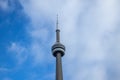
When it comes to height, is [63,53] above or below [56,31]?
below

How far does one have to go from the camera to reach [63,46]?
487 ft

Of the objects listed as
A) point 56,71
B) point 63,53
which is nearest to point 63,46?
point 63,53

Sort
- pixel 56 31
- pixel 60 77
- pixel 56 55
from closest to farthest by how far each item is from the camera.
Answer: pixel 60 77, pixel 56 55, pixel 56 31

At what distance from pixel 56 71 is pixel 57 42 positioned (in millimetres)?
19710

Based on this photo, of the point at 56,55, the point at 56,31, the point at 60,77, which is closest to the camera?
the point at 60,77

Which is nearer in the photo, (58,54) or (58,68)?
(58,68)

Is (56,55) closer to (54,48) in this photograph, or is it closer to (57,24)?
(54,48)

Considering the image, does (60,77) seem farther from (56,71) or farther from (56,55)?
(56,55)

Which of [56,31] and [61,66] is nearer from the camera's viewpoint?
[61,66]

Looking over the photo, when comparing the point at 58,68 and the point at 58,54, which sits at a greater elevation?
the point at 58,54

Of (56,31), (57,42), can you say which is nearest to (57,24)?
(56,31)

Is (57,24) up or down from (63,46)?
up

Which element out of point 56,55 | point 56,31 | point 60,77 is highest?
point 56,31

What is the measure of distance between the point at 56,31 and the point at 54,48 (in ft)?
60.5
